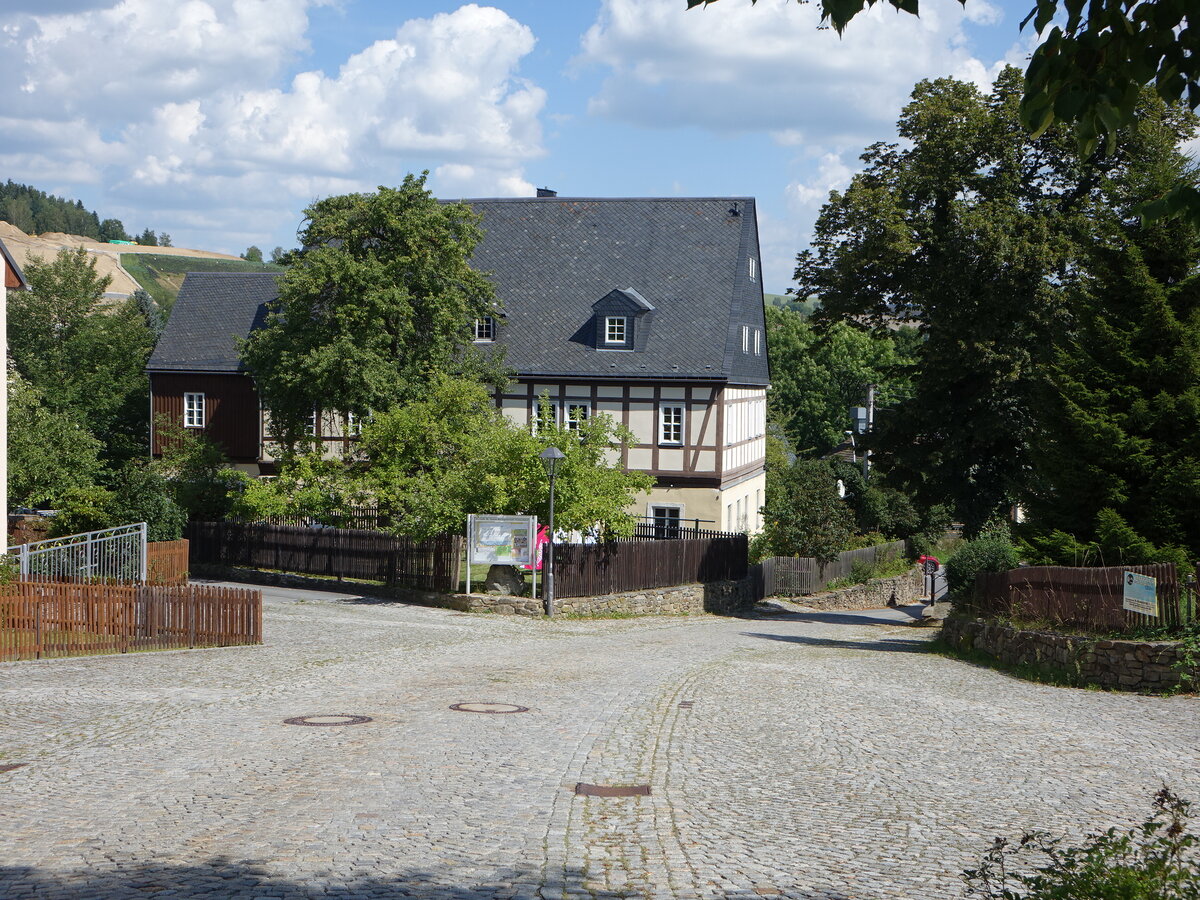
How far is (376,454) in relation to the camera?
32.9m

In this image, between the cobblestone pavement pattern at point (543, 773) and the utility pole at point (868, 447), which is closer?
the cobblestone pavement pattern at point (543, 773)

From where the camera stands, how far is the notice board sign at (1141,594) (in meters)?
17.2

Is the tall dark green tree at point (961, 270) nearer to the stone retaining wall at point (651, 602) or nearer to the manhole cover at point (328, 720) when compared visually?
the stone retaining wall at point (651, 602)

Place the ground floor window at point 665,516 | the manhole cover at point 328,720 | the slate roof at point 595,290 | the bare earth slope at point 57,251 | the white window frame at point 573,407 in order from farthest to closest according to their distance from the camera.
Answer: the bare earth slope at point 57,251 → the slate roof at point 595,290 → the white window frame at point 573,407 → the ground floor window at point 665,516 → the manhole cover at point 328,720

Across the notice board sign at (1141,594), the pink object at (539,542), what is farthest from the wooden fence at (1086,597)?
the pink object at (539,542)

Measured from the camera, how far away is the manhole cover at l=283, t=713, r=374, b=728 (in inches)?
524

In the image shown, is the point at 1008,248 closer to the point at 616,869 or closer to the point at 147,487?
the point at 147,487

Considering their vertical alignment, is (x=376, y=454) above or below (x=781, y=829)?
above

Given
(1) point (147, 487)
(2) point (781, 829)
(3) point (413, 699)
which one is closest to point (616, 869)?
(2) point (781, 829)

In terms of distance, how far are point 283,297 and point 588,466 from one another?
12617mm

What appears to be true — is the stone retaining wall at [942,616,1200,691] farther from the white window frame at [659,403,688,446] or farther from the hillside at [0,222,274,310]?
the hillside at [0,222,274,310]

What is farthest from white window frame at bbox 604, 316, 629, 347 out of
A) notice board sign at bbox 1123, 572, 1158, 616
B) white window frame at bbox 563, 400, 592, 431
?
notice board sign at bbox 1123, 572, 1158, 616

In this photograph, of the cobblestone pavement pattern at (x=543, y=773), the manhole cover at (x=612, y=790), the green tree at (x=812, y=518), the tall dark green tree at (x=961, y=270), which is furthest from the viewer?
the green tree at (x=812, y=518)

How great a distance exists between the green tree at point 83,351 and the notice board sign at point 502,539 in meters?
25.7
